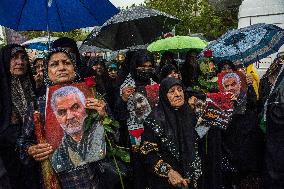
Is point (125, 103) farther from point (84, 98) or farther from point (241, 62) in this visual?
point (241, 62)

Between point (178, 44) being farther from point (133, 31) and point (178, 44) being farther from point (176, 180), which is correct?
point (176, 180)

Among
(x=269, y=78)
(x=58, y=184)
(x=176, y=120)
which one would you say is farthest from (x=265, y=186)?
(x=269, y=78)

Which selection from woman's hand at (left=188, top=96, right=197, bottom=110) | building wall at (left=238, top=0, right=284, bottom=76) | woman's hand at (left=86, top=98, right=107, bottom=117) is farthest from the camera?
building wall at (left=238, top=0, right=284, bottom=76)

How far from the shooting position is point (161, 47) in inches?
284

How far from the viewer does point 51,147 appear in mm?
2668

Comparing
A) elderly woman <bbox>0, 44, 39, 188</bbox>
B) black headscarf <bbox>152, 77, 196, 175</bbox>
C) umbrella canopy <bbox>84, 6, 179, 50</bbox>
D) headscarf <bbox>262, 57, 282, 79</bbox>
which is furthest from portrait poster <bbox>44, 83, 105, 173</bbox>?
umbrella canopy <bbox>84, 6, 179, 50</bbox>

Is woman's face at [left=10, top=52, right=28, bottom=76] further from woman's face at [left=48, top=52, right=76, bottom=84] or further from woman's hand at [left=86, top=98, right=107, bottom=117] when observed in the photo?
woman's hand at [left=86, top=98, right=107, bottom=117]

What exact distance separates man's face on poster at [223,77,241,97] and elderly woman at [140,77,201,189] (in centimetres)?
80

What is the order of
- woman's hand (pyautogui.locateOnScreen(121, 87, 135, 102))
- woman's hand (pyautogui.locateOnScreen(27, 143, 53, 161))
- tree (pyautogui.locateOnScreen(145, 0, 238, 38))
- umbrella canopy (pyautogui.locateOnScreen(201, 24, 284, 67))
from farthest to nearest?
tree (pyautogui.locateOnScreen(145, 0, 238, 38)), umbrella canopy (pyautogui.locateOnScreen(201, 24, 284, 67)), woman's hand (pyautogui.locateOnScreen(121, 87, 135, 102)), woman's hand (pyautogui.locateOnScreen(27, 143, 53, 161))

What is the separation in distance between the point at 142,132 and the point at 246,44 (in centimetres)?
242

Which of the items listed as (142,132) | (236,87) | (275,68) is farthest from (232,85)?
(142,132)

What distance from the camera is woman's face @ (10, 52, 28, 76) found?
3566mm

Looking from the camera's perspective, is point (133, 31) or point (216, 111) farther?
point (133, 31)

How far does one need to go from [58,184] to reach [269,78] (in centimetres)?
311
